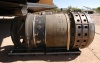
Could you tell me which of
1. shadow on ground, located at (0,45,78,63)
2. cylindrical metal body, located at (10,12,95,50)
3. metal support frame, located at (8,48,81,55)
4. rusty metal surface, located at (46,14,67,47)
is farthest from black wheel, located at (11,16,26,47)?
rusty metal surface, located at (46,14,67,47)

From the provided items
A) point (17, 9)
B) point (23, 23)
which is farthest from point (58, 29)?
point (17, 9)

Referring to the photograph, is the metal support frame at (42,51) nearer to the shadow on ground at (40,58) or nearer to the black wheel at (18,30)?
the shadow on ground at (40,58)

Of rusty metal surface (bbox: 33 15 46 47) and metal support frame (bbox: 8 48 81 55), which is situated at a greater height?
rusty metal surface (bbox: 33 15 46 47)

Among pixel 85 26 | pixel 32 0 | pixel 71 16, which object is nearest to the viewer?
pixel 85 26

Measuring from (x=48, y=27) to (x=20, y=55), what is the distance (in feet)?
3.61

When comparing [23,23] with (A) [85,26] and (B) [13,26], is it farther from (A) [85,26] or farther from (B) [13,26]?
(A) [85,26]

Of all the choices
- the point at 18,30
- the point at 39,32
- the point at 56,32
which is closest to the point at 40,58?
the point at 39,32

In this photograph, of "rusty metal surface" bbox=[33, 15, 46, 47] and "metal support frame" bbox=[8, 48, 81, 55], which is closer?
"rusty metal surface" bbox=[33, 15, 46, 47]

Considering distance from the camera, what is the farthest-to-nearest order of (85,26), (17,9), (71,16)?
(17,9)
(71,16)
(85,26)

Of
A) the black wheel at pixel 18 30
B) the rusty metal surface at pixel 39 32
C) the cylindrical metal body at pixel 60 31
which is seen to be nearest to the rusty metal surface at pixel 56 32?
the cylindrical metal body at pixel 60 31

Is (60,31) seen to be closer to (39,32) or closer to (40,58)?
(39,32)

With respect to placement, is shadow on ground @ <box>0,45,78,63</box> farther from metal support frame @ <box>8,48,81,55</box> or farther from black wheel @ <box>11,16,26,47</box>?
black wheel @ <box>11,16,26,47</box>

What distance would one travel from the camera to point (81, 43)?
461cm

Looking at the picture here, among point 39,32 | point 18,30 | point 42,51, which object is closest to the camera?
point 39,32
